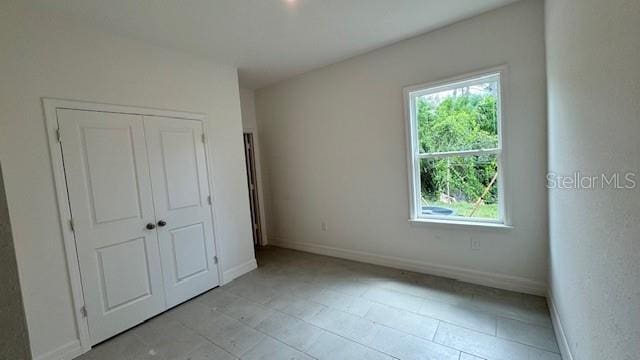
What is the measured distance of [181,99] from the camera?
9.19 feet

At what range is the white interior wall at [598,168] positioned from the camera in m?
0.84

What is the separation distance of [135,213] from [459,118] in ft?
11.3

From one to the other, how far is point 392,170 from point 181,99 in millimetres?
2571

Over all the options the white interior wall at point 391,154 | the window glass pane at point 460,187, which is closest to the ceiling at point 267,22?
the white interior wall at point 391,154

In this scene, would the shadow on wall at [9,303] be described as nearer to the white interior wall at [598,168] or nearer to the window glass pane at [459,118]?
the white interior wall at [598,168]

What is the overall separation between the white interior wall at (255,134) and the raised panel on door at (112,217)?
200cm

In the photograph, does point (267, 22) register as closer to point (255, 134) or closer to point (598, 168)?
point (255, 134)

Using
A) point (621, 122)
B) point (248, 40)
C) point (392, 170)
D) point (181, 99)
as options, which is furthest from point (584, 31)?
point (181, 99)

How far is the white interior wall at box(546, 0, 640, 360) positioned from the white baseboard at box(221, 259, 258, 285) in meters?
3.15

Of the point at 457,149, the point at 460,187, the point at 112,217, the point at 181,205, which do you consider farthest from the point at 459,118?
the point at 112,217

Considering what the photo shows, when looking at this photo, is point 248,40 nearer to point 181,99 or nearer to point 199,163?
point 181,99

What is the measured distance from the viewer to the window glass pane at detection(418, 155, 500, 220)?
8.68ft

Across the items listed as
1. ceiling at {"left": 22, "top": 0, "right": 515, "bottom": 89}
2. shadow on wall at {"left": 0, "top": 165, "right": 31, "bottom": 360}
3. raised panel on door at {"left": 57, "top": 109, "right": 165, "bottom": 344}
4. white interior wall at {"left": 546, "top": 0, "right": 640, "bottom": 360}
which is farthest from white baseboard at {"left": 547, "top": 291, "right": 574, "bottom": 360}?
raised panel on door at {"left": 57, "top": 109, "right": 165, "bottom": 344}

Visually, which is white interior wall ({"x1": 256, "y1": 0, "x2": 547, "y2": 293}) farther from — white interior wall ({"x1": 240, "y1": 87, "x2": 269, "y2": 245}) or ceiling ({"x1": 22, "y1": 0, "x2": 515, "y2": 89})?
ceiling ({"x1": 22, "y1": 0, "x2": 515, "y2": 89})
